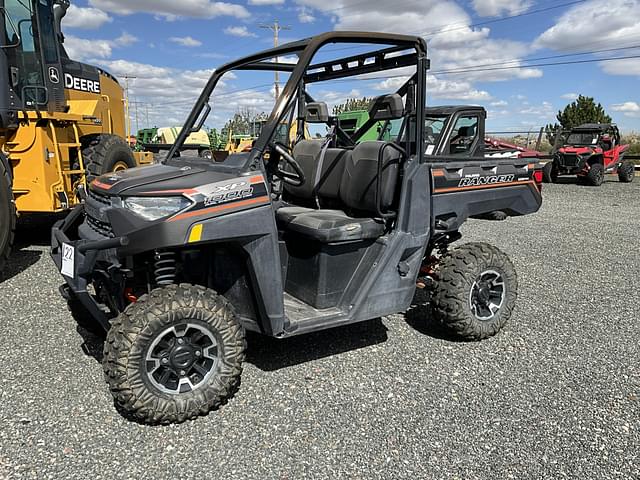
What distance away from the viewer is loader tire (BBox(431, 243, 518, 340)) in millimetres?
4082

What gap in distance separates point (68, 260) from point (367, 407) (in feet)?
6.23

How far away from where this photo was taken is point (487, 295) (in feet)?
13.9

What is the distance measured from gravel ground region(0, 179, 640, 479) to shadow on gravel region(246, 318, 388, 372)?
0.05ft

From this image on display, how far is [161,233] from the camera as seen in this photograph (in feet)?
9.28

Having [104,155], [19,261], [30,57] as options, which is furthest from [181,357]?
[30,57]

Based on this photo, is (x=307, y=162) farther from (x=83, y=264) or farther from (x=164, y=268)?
(x=83, y=264)

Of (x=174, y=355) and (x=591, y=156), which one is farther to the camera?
(x=591, y=156)

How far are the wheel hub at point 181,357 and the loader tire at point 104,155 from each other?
4.43 m

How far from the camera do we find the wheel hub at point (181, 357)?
2.96m

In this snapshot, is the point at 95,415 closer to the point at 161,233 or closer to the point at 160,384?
the point at 160,384

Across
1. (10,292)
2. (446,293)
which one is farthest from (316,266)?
(10,292)

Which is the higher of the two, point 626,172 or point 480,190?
point 480,190

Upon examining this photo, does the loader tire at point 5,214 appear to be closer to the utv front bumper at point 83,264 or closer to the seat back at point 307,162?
the utv front bumper at point 83,264

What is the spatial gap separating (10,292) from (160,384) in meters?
3.01
